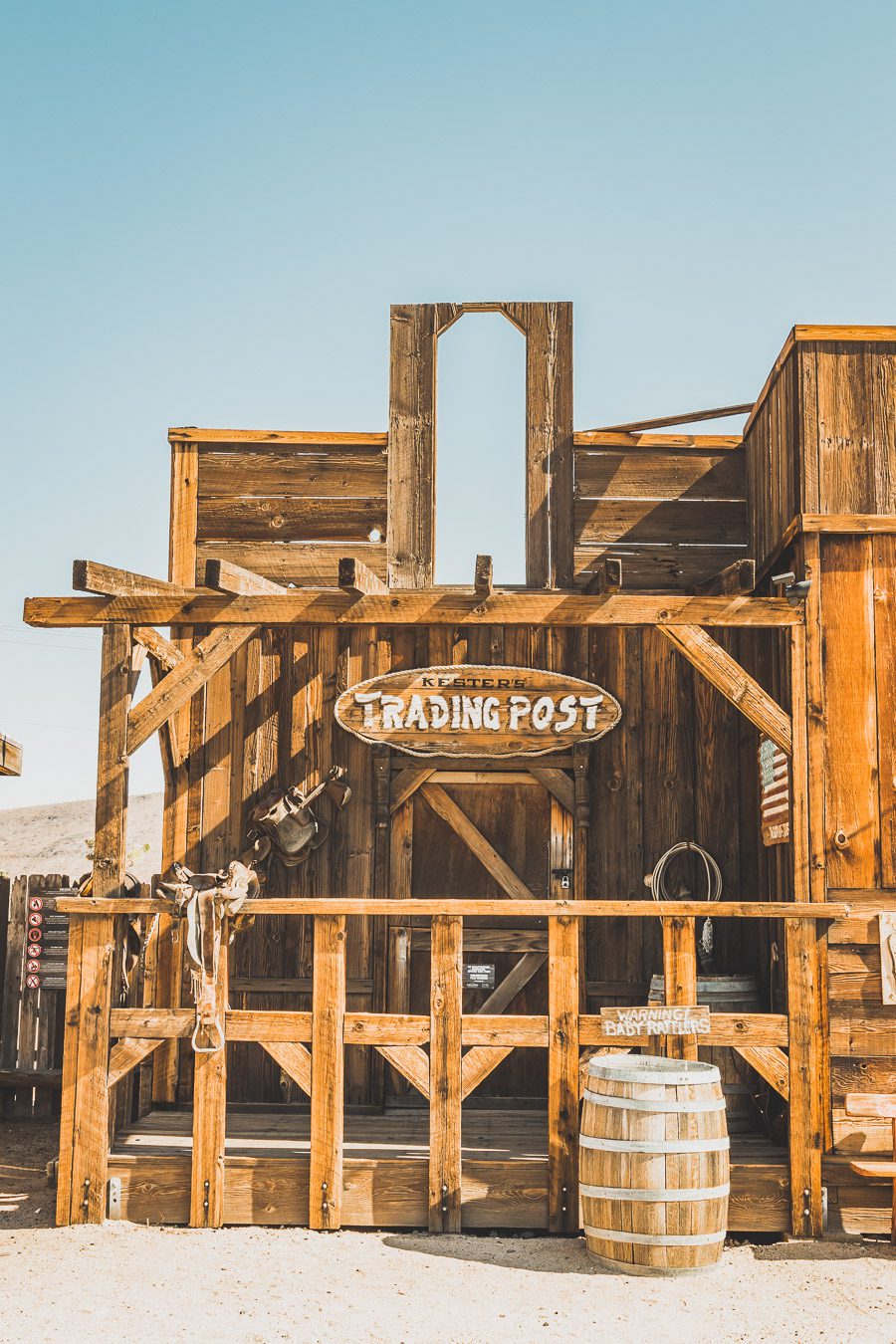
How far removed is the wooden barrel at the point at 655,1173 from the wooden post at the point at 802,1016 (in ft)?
2.80

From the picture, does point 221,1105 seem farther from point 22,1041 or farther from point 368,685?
point 22,1041

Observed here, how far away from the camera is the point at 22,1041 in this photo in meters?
10.9

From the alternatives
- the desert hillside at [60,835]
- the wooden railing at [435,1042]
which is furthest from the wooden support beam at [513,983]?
the desert hillside at [60,835]

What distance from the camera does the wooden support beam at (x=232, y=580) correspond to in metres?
7.16

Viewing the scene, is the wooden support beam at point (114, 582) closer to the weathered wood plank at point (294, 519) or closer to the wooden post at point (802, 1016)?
the weathered wood plank at point (294, 519)

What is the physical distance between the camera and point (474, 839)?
909cm

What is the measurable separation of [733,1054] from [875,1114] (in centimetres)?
97

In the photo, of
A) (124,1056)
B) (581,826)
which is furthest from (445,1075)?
(581,826)

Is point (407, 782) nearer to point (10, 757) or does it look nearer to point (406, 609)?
point (406, 609)

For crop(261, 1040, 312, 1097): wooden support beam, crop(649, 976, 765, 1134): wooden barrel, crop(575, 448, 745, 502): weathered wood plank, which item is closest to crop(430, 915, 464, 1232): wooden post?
crop(261, 1040, 312, 1097): wooden support beam

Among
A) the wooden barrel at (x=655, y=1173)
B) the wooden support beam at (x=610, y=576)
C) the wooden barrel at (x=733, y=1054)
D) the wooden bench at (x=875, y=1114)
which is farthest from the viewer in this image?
the wooden barrel at (x=733, y=1054)

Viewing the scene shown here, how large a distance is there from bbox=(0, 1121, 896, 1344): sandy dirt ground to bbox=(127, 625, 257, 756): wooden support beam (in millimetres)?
2665

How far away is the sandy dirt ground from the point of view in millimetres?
5363

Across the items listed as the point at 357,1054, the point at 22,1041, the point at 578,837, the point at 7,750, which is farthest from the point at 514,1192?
the point at 22,1041
